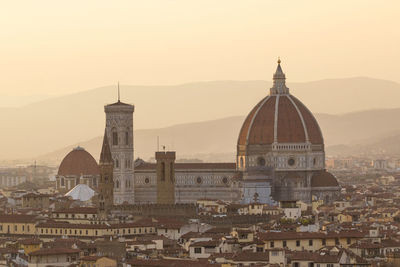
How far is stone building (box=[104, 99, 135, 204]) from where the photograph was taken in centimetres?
15500

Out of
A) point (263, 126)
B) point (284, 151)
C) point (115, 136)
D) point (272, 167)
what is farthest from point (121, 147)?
point (284, 151)

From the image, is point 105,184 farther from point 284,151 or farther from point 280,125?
point 280,125

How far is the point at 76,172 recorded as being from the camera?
17638 centimetres

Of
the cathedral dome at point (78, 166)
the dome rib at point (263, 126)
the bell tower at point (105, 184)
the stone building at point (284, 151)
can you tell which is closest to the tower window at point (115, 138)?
the stone building at point (284, 151)

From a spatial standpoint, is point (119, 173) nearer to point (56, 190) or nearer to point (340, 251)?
point (56, 190)

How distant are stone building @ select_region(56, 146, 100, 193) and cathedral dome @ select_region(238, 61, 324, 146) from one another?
28075mm

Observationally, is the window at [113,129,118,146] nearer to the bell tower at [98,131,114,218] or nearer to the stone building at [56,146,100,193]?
the stone building at [56,146,100,193]

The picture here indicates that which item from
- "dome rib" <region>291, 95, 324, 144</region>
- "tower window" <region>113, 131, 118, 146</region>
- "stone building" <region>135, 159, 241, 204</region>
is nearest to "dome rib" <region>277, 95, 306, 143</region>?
"dome rib" <region>291, 95, 324, 144</region>

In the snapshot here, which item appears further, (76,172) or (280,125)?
(76,172)

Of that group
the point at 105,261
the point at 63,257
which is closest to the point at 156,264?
the point at 105,261

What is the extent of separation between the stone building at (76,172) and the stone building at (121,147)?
662 inches

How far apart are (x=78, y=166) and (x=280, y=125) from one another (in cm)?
3444

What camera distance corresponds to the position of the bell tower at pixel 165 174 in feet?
491

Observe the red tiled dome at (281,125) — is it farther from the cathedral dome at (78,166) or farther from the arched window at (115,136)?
the cathedral dome at (78,166)
